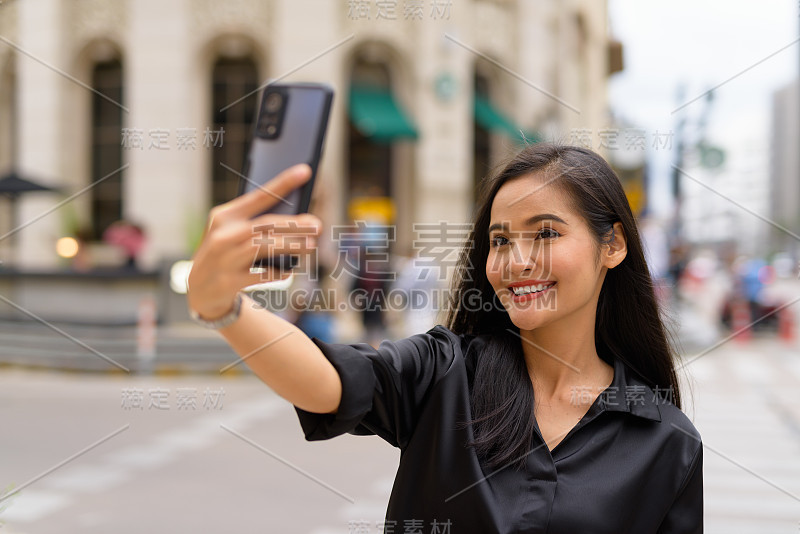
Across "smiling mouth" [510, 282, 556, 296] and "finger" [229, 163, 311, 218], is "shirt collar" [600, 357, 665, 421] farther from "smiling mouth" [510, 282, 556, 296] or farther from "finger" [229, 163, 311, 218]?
"finger" [229, 163, 311, 218]

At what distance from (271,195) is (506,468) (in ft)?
2.79

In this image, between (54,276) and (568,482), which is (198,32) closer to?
(54,276)

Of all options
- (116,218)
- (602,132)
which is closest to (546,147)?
(602,132)

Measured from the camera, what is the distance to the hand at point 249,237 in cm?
95

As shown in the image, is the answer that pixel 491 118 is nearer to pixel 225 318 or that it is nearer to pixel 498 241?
pixel 498 241

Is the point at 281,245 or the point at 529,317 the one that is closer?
the point at 281,245

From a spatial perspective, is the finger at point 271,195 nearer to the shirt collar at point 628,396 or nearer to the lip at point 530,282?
the lip at point 530,282

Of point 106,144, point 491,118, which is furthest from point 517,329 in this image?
point 106,144

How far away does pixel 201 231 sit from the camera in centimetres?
1266

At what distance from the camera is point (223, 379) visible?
32.8ft

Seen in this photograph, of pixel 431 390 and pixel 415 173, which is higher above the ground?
pixel 415 173

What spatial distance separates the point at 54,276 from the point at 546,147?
11.7m

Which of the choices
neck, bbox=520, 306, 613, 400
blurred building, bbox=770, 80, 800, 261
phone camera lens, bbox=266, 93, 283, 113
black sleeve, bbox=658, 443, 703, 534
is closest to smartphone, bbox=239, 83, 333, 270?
phone camera lens, bbox=266, 93, 283, 113

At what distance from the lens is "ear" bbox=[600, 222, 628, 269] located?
1695mm
